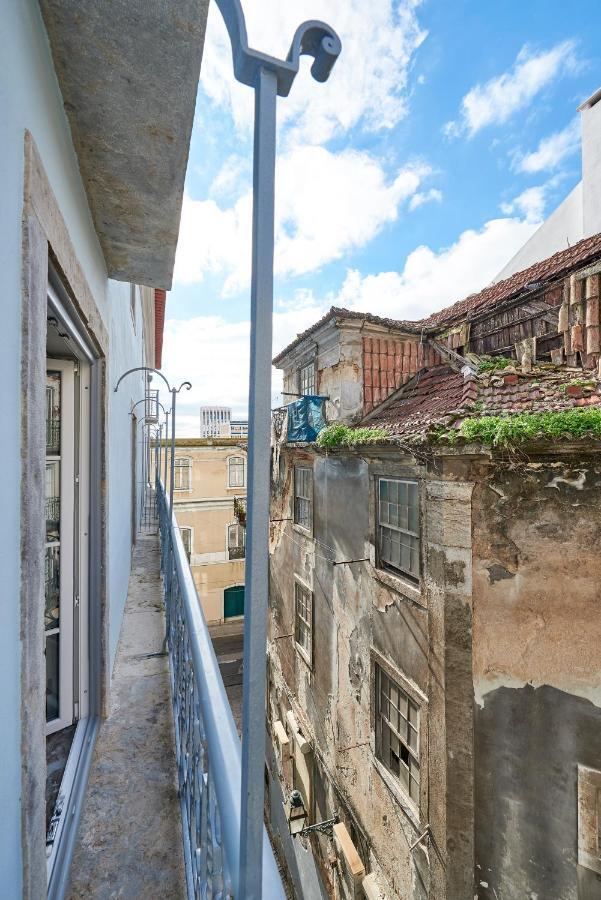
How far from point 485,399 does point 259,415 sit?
572 cm

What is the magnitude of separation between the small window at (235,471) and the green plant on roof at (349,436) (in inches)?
496

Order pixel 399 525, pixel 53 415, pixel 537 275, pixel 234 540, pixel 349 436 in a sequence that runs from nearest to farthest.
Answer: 1. pixel 53 415
2. pixel 399 525
3. pixel 349 436
4. pixel 537 275
5. pixel 234 540

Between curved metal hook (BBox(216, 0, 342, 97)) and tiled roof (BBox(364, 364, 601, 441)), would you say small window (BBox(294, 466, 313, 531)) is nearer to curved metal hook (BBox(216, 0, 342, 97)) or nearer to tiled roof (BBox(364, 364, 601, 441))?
tiled roof (BBox(364, 364, 601, 441))

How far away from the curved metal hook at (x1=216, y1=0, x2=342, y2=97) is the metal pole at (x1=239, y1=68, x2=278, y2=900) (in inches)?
1.2

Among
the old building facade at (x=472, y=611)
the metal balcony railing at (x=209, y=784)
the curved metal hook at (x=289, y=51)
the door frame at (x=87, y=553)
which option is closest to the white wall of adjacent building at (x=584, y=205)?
the old building facade at (x=472, y=611)

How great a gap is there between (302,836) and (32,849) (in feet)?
39.1

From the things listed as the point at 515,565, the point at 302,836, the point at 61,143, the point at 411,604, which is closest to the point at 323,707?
the point at 302,836

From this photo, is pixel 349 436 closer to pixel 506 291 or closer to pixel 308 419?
pixel 308 419

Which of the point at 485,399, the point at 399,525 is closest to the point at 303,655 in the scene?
the point at 399,525

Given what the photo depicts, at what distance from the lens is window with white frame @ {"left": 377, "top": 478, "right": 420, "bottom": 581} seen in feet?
20.6

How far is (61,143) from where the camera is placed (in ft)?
5.92

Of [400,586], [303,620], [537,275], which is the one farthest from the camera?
[303,620]

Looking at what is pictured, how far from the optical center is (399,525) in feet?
21.9

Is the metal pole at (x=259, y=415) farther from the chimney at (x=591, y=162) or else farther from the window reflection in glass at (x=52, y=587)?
the chimney at (x=591, y=162)
